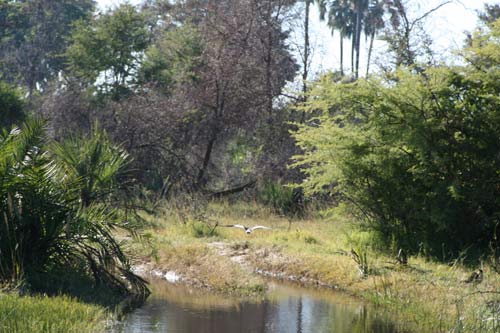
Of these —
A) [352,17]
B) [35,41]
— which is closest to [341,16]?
[352,17]

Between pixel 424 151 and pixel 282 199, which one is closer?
pixel 424 151

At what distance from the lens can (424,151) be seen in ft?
55.4

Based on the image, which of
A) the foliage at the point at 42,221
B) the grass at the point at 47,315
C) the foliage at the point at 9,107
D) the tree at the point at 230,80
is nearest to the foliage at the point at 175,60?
the tree at the point at 230,80

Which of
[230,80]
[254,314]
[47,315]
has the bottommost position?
[254,314]

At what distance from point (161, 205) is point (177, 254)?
599cm

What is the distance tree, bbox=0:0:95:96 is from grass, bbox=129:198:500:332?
2494 centimetres

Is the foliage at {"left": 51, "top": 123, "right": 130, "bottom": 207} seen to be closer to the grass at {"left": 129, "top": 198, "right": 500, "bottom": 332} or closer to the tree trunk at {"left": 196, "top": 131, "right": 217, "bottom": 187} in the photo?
the grass at {"left": 129, "top": 198, "right": 500, "bottom": 332}

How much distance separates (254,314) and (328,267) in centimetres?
405

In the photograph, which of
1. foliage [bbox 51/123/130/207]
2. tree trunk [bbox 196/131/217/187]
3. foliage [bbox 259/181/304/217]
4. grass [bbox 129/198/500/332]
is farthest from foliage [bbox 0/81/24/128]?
foliage [bbox 51/123/130/207]

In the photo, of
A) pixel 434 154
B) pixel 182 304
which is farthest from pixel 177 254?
pixel 434 154

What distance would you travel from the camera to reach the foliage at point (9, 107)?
29375 millimetres

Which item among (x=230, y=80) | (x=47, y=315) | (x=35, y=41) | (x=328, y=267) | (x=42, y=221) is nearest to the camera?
(x=47, y=315)

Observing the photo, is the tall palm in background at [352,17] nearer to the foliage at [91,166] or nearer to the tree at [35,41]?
the tree at [35,41]

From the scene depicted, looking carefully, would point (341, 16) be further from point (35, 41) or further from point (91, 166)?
point (91, 166)
